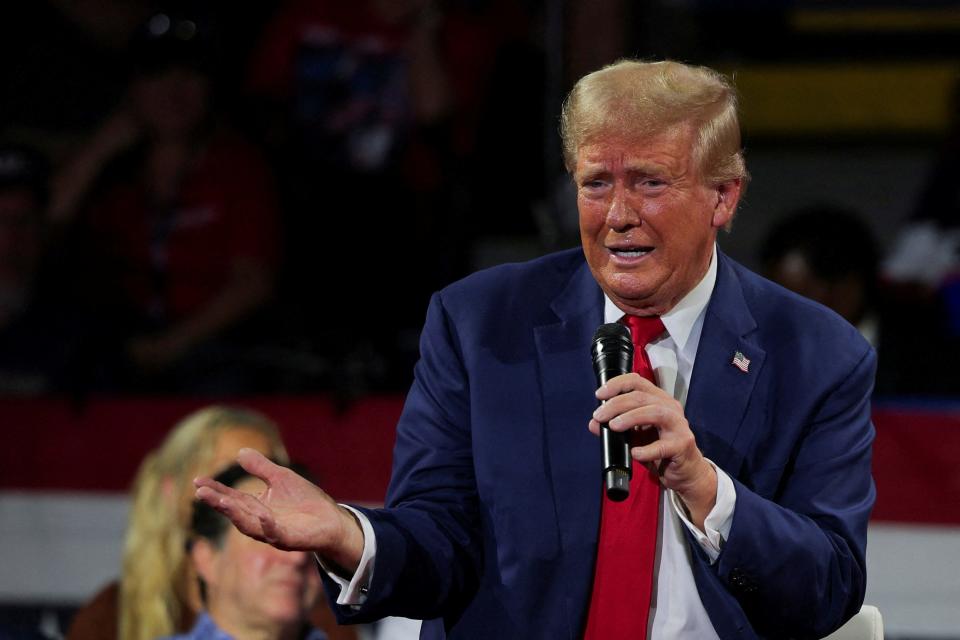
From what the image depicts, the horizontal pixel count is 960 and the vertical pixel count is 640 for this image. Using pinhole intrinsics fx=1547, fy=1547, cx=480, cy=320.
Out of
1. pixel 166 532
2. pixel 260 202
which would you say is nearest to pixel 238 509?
pixel 166 532

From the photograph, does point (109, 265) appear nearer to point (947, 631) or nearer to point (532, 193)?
point (532, 193)

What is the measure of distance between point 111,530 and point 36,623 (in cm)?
25

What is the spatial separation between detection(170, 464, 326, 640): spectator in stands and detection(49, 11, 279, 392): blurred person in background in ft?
4.15

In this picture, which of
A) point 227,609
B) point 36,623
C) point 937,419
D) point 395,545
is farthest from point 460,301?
point 36,623

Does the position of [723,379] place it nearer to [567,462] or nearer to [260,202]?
[567,462]

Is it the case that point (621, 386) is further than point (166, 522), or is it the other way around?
point (166, 522)

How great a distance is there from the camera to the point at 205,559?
2.60m

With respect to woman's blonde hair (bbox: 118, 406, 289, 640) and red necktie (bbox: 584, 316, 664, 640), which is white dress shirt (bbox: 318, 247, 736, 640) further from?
woman's blonde hair (bbox: 118, 406, 289, 640)

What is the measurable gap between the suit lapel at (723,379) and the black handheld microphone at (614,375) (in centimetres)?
13

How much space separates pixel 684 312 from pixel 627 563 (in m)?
0.28

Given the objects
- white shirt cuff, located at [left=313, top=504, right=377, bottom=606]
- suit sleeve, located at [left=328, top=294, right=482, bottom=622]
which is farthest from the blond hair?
white shirt cuff, located at [left=313, top=504, right=377, bottom=606]

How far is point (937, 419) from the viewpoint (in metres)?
3.16

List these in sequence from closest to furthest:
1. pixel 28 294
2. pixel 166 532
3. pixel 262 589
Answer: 1. pixel 262 589
2. pixel 166 532
3. pixel 28 294

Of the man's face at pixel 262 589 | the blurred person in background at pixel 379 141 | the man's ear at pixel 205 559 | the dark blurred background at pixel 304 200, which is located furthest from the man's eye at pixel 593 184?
the blurred person in background at pixel 379 141
